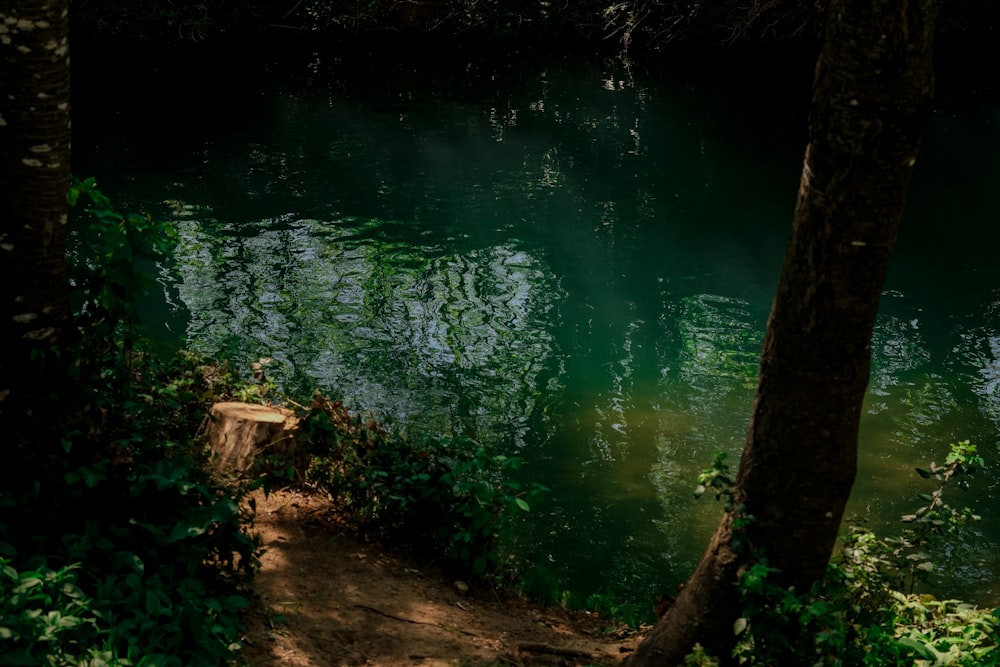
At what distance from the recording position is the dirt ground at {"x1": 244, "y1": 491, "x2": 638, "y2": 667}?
15.3 ft

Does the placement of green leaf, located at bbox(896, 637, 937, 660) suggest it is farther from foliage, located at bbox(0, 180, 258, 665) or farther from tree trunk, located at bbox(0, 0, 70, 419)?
tree trunk, located at bbox(0, 0, 70, 419)

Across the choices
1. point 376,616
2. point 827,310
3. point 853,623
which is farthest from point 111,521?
point 853,623

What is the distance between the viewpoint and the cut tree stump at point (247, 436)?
6164 mm

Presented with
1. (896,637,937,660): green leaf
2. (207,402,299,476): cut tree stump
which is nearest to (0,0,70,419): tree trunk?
(207,402,299,476): cut tree stump

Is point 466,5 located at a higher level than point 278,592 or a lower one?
higher

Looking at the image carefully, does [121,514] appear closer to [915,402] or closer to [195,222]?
[915,402]

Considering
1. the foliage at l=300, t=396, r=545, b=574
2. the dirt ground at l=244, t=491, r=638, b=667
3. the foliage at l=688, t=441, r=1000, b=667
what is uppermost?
the foliage at l=688, t=441, r=1000, b=667

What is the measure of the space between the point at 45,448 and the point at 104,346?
63cm

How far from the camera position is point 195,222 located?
13.4 metres

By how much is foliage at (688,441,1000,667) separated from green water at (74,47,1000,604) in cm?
220

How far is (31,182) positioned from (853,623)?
4.11 meters

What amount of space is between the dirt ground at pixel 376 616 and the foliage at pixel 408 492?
16 centimetres

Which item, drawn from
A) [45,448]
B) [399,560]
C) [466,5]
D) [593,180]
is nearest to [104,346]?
[45,448]

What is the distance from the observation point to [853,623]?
4.46 metres
